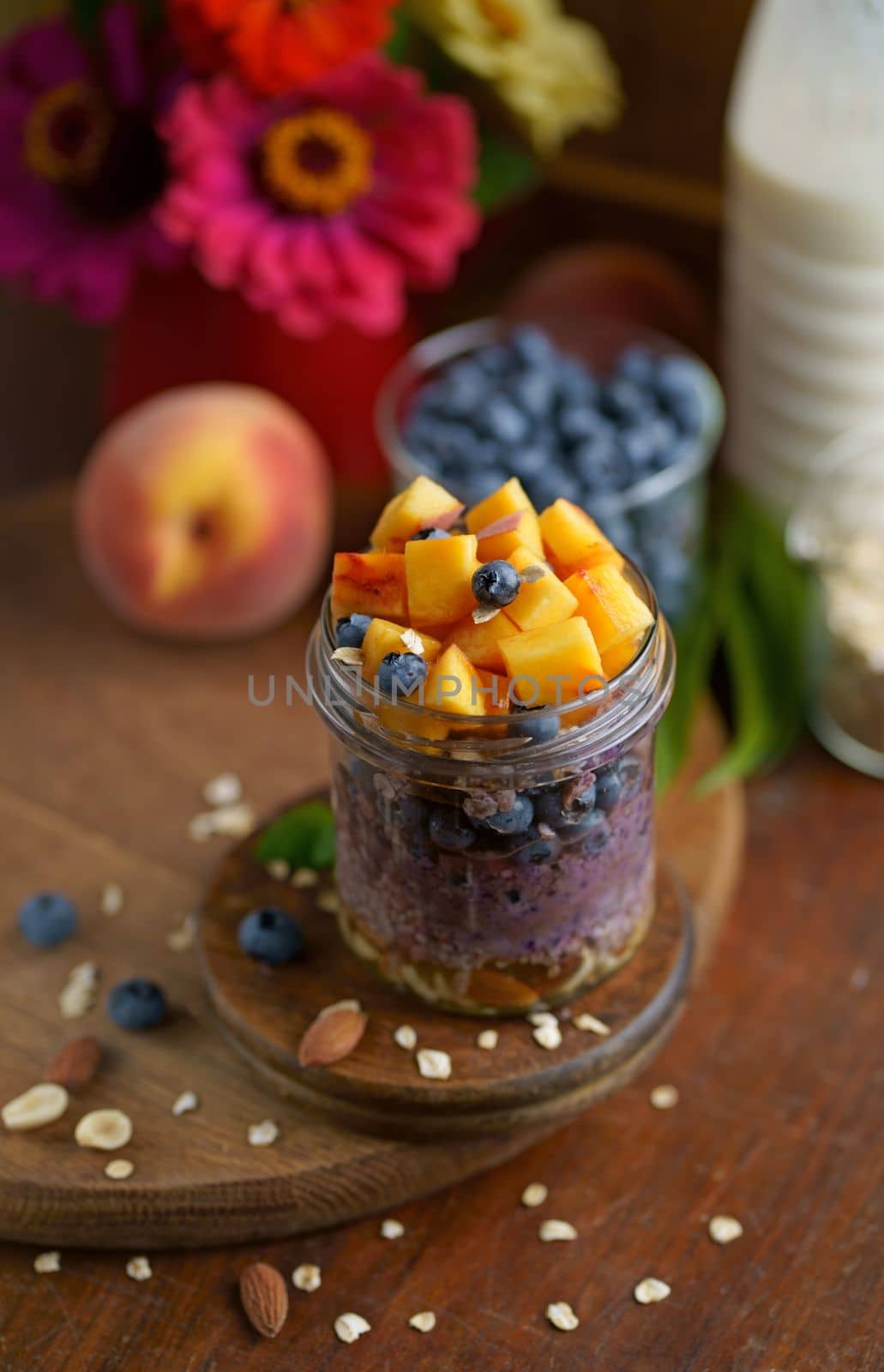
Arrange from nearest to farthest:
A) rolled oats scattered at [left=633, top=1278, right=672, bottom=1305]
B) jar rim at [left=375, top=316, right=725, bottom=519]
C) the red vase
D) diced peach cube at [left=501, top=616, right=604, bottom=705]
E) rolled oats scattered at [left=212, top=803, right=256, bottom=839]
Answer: diced peach cube at [left=501, top=616, right=604, bottom=705] < rolled oats scattered at [left=633, top=1278, right=672, bottom=1305] < rolled oats scattered at [left=212, top=803, right=256, bottom=839] < jar rim at [left=375, top=316, right=725, bottom=519] < the red vase

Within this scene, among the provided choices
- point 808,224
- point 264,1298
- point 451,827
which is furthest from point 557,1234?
point 808,224

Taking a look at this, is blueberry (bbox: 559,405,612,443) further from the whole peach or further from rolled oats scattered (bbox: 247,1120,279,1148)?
rolled oats scattered (bbox: 247,1120,279,1148)

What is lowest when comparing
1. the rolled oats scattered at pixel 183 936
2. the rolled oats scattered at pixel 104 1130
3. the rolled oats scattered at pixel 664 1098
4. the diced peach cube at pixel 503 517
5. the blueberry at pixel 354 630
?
A: the rolled oats scattered at pixel 664 1098

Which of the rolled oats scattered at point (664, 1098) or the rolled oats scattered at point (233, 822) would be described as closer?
the rolled oats scattered at point (664, 1098)

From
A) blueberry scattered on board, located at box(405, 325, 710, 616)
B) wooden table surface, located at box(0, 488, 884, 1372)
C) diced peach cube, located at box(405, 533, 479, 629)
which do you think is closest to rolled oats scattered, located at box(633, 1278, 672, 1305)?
wooden table surface, located at box(0, 488, 884, 1372)

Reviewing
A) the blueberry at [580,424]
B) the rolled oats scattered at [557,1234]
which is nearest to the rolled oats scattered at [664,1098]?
the rolled oats scattered at [557,1234]

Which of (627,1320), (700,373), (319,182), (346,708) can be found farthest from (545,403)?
(627,1320)

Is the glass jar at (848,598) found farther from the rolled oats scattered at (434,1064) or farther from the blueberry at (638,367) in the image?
the rolled oats scattered at (434,1064)
